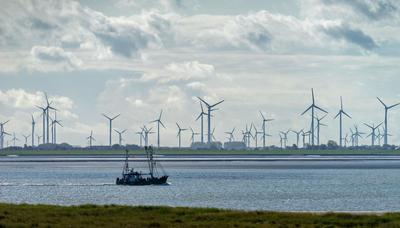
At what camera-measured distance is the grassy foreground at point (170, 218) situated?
5253cm

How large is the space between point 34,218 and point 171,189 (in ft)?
240

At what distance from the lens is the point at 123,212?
5919 cm

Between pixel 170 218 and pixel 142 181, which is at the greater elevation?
pixel 142 181

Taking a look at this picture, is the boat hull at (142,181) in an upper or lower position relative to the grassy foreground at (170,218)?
upper

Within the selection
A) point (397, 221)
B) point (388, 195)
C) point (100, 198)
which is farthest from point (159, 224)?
→ point (388, 195)

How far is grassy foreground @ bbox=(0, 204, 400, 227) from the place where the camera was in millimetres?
52531

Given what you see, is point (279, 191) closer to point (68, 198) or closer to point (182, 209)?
point (68, 198)

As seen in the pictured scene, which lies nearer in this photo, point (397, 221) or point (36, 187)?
point (397, 221)

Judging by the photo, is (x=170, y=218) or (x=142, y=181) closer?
(x=170, y=218)

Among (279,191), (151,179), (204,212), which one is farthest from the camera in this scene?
(151,179)

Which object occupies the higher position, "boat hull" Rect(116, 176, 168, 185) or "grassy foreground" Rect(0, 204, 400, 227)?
"boat hull" Rect(116, 176, 168, 185)

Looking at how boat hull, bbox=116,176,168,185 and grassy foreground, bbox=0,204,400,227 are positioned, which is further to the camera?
boat hull, bbox=116,176,168,185

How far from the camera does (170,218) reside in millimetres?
56000

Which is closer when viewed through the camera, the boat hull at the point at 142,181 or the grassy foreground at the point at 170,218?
the grassy foreground at the point at 170,218
